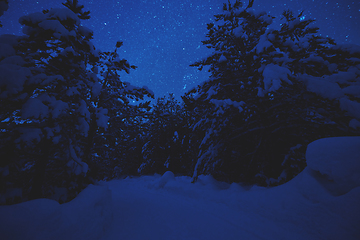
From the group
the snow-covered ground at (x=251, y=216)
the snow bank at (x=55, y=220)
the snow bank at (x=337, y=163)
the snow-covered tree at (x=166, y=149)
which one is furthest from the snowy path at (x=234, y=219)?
the snow-covered tree at (x=166, y=149)

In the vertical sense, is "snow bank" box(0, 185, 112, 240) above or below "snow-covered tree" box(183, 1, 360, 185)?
below

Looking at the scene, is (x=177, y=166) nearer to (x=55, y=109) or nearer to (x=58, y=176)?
(x=58, y=176)

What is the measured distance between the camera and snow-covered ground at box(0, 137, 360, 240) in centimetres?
268

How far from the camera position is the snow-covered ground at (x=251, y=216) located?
2.68 metres

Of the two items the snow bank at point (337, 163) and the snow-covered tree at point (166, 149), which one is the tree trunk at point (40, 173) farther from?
the snow-covered tree at point (166, 149)

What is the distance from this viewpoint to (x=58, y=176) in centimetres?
559

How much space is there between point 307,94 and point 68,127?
766 cm

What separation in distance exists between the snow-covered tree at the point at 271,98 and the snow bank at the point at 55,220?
436 centimetres

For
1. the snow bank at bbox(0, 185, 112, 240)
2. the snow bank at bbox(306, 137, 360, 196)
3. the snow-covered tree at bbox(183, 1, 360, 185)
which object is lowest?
the snow bank at bbox(0, 185, 112, 240)

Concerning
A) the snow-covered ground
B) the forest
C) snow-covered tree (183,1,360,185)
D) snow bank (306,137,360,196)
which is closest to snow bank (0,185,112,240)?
the snow-covered ground

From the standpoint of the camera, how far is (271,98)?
241 inches

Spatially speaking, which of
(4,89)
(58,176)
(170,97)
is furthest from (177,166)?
(4,89)

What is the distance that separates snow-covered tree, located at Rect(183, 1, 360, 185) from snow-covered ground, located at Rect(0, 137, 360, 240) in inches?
57.7

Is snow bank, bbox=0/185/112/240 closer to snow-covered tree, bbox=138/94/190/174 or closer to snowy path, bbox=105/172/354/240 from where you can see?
snowy path, bbox=105/172/354/240
